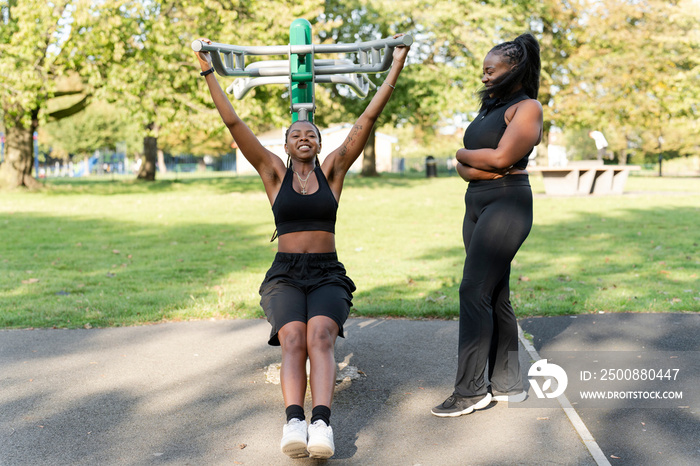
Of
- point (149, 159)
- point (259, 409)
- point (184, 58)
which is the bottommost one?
point (259, 409)

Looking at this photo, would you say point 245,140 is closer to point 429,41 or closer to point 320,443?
point 320,443

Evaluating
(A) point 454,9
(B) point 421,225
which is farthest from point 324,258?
(A) point 454,9

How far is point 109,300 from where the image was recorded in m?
6.93

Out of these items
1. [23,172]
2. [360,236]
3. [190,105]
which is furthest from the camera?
[23,172]

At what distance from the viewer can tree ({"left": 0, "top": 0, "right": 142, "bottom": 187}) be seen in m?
20.4

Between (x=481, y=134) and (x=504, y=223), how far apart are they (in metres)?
0.53

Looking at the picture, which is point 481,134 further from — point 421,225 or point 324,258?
point 421,225

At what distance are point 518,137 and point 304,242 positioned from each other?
136 centimetres

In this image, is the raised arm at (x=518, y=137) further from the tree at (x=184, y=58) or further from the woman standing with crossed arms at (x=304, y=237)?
the tree at (x=184, y=58)

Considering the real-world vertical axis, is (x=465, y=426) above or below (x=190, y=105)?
below

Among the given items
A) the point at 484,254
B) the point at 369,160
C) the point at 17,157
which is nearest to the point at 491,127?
the point at 484,254

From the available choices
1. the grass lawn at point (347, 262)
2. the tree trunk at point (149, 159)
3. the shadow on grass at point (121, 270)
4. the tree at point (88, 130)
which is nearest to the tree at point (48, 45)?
the grass lawn at point (347, 262)

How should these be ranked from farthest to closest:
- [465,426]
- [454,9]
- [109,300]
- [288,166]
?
[454,9], [109,300], [288,166], [465,426]

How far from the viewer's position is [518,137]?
3.70 m
